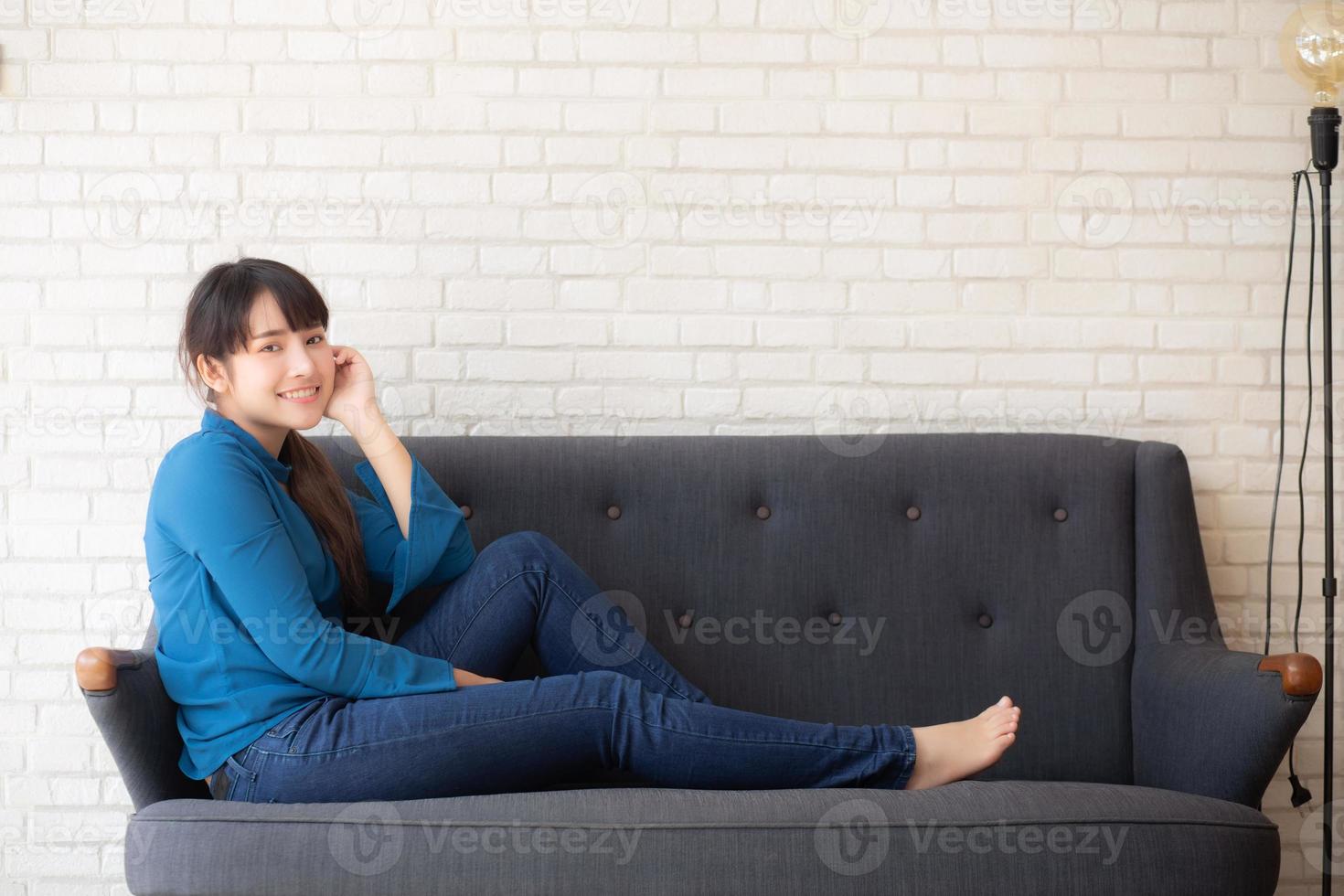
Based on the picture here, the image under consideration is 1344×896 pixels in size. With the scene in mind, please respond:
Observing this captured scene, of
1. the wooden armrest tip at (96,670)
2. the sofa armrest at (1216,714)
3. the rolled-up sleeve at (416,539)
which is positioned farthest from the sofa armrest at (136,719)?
the sofa armrest at (1216,714)

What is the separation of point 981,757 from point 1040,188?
4.03 ft

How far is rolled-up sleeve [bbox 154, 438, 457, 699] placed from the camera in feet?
5.24

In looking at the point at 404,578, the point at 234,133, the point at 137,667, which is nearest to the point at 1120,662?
the point at 404,578

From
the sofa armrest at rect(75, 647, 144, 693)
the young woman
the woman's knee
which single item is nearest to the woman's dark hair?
the young woman

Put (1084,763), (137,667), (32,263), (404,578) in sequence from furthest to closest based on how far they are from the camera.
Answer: (32,263) < (1084,763) < (404,578) < (137,667)

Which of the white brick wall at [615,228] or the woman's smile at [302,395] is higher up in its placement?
the white brick wall at [615,228]

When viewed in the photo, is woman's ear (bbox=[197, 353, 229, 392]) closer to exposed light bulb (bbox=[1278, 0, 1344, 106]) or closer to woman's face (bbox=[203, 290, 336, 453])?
woman's face (bbox=[203, 290, 336, 453])

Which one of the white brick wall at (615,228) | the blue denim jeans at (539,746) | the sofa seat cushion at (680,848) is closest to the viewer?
the sofa seat cushion at (680,848)

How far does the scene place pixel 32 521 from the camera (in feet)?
7.52

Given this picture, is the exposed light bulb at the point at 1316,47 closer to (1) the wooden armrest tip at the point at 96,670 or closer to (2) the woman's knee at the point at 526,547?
(2) the woman's knee at the point at 526,547

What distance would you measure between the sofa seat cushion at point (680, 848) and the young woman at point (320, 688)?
0.29ft

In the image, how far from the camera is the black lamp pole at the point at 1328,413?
2.13 m

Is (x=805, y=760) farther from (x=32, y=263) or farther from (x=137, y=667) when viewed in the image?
(x=32, y=263)

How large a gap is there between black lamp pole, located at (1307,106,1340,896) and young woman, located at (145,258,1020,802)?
881 millimetres
